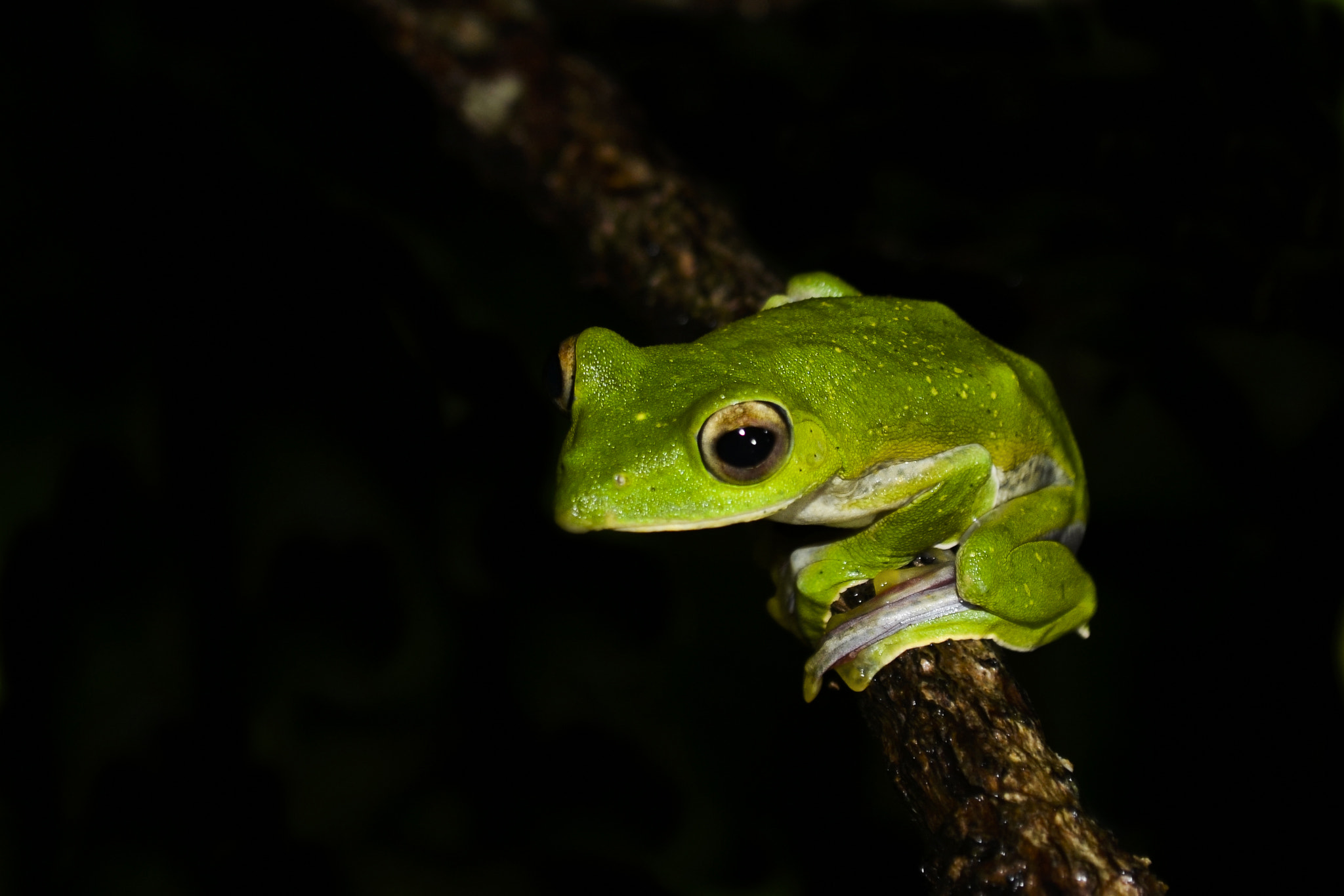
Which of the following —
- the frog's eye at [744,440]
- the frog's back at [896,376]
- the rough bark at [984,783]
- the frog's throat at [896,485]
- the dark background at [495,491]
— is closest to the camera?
the rough bark at [984,783]

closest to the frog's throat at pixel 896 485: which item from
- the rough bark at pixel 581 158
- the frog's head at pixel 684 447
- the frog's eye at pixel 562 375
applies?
the frog's head at pixel 684 447

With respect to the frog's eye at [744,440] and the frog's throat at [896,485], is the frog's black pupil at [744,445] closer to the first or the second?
the frog's eye at [744,440]

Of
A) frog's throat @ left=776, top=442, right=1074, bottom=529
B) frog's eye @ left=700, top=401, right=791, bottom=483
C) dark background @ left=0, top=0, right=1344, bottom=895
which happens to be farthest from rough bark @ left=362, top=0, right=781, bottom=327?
frog's eye @ left=700, top=401, right=791, bottom=483

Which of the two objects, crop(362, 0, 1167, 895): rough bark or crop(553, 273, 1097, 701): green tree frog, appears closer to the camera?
crop(362, 0, 1167, 895): rough bark

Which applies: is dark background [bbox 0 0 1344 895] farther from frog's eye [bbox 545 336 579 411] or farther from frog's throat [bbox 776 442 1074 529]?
frog's eye [bbox 545 336 579 411]

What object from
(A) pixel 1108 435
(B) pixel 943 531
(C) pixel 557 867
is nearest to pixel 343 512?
(C) pixel 557 867

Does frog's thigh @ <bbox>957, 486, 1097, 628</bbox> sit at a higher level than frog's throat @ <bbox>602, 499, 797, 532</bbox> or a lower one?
higher

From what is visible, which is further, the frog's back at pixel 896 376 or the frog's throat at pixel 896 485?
the frog's throat at pixel 896 485

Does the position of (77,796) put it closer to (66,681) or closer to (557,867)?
(66,681)
